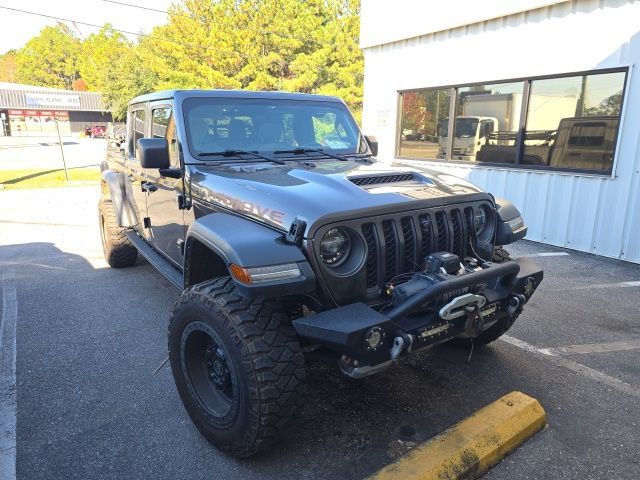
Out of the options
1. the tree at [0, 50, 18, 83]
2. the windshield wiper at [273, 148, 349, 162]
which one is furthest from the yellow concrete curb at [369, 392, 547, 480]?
the tree at [0, 50, 18, 83]

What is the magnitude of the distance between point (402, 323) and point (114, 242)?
14.4ft

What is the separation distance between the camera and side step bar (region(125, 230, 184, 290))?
3777 mm

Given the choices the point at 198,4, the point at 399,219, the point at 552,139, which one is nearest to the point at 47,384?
the point at 399,219

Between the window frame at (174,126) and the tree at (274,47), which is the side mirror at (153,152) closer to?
the window frame at (174,126)

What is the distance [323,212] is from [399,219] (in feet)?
1.62

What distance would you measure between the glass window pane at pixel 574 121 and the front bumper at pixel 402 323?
199 inches

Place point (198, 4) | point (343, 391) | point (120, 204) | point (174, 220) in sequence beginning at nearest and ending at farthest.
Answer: point (343, 391), point (174, 220), point (120, 204), point (198, 4)

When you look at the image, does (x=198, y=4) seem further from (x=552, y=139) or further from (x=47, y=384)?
(x=47, y=384)

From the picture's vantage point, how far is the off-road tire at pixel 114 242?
18.7ft

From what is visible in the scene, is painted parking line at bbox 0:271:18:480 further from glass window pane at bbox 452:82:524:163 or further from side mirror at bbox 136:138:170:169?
glass window pane at bbox 452:82:524:163

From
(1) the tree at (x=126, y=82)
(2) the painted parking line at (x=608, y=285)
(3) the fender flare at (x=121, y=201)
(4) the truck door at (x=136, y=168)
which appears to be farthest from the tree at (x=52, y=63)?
(2) the painted parking line at (x=608, y=285)

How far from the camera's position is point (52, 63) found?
287 ft

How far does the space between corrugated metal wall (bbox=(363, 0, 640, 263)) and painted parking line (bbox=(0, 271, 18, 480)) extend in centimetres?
701

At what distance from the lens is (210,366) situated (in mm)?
2797
